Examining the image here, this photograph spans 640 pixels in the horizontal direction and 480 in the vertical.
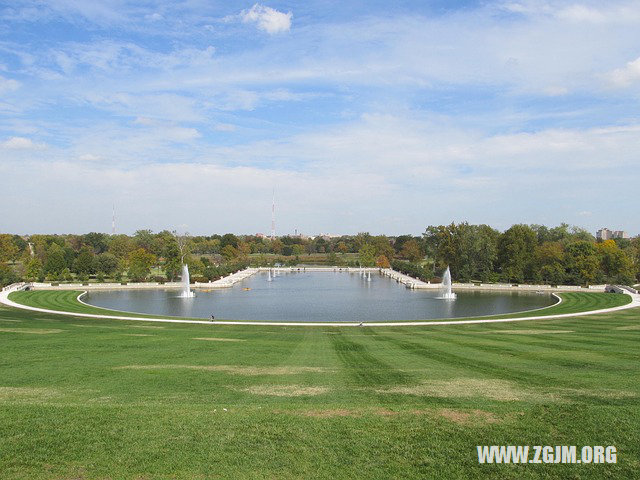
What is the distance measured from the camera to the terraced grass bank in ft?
140

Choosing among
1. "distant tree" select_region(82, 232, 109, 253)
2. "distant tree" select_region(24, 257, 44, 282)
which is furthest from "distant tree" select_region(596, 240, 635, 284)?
"distant tree" select_region(82, 232, 109, 253)

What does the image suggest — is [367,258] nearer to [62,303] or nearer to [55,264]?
[55,264]

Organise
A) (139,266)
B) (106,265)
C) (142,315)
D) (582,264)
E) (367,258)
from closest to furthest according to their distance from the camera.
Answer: (142,315), (582,264), (139,266), (106,265), (367,258)

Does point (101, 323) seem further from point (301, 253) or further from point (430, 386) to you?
point (301, 253)

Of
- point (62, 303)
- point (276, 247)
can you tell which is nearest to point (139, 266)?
point (62, 303)

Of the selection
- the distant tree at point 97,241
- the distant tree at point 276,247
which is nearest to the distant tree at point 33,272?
the distant tree at point 97,241

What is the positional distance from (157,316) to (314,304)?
18.6 meters

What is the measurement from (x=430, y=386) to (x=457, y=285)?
224 ft

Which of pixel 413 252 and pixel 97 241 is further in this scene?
pixel 97 241

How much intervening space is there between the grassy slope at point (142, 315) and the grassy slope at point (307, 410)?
77.1 ft

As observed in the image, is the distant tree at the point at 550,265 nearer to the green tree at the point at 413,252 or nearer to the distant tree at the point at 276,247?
the green tree at the point at 413,252

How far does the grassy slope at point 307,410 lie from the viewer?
337 inches

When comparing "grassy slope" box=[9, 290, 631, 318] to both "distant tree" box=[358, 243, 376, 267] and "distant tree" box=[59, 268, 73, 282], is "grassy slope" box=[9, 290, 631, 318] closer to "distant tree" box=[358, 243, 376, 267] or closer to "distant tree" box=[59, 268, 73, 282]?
"distant tree" box=[59, 268, 73, 282]

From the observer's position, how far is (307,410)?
11.3m
